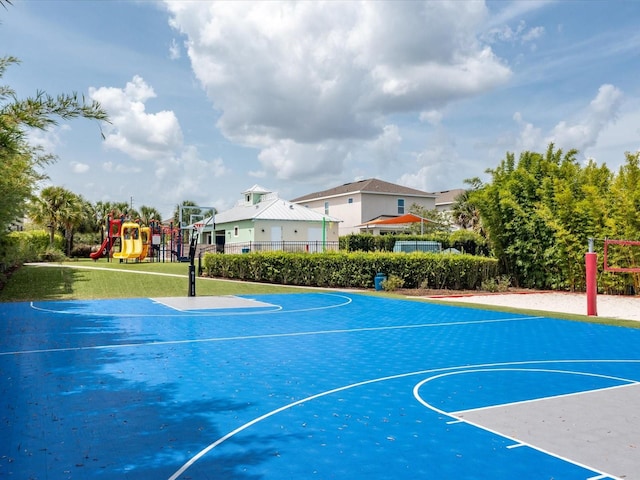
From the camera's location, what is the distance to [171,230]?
3853 cm

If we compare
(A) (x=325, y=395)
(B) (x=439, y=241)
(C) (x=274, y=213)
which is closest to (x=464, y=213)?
(B) (x=439, y=241)

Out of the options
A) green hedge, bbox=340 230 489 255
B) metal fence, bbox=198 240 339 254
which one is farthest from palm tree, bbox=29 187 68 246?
green hedge, bbox=340 230 489 255

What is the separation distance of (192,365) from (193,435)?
317 centimetres

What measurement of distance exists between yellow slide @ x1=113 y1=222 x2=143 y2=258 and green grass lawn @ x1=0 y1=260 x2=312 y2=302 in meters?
9.14

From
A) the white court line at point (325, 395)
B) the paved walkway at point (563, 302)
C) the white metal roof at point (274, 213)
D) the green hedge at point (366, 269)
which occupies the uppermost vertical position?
the white metal roof at point (274, 213)

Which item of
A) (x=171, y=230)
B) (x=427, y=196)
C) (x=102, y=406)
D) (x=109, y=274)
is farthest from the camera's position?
(x=427, y=196)

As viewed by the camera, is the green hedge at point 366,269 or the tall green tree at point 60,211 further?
the tall green tree at point 60,211

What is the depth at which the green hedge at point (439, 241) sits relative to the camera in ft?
111

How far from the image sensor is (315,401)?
21.0ft

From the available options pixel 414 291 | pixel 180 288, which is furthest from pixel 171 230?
pixel 414 291

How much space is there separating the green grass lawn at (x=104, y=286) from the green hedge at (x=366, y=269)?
1496 mm

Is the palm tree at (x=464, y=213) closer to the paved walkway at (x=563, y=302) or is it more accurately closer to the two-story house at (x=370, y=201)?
the two-story house at (x=370, y=201)

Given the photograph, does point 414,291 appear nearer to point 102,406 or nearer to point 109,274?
point 109,274

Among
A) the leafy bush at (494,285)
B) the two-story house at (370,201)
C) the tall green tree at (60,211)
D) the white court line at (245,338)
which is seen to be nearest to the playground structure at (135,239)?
the tall green tree at (60,211)
